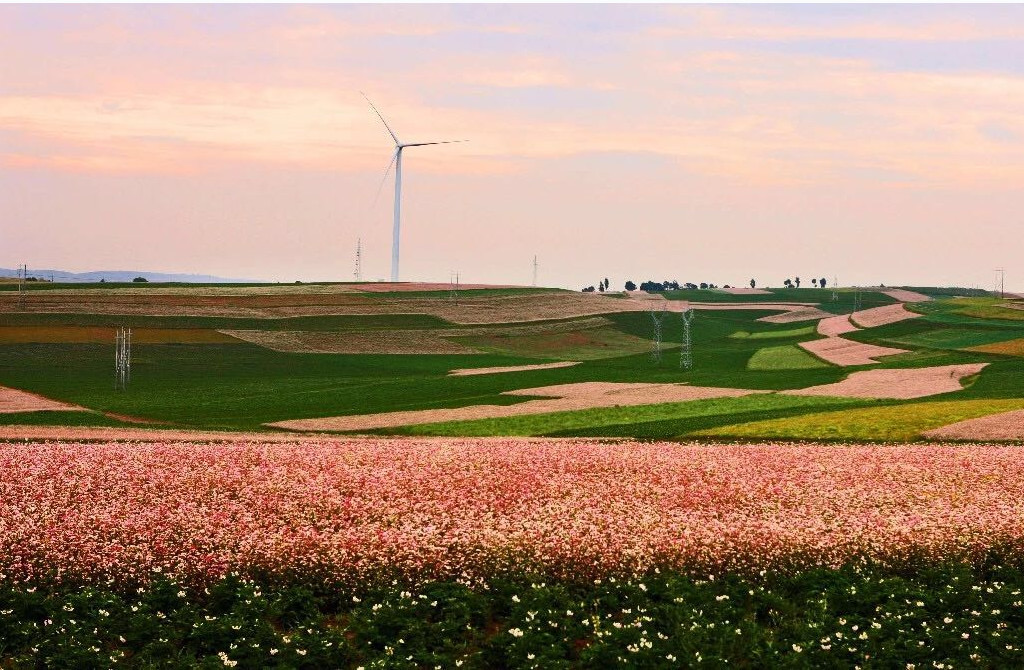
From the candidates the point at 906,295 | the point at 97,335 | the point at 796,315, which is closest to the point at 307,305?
the point at 97,335

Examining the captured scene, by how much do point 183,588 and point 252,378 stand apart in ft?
192

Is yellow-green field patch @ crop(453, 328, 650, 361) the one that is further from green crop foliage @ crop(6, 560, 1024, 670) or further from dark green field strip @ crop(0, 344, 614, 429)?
green crop foliage @ crop(6, 560, 1024, 670)

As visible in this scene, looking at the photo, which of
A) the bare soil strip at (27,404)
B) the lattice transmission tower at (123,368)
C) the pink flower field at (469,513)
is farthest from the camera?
the lattice transmission tower at (123,368)

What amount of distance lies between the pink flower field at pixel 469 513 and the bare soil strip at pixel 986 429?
12.6m

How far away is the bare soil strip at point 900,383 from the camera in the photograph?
59.4 meters

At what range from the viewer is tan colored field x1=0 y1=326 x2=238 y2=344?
87000 millimetres

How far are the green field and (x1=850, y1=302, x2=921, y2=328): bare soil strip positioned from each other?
106 inches

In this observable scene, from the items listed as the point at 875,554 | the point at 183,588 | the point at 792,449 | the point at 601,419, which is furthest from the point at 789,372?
the point at 183,588

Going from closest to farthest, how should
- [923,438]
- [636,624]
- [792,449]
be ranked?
[636,624]
[792,449]
[923,438]

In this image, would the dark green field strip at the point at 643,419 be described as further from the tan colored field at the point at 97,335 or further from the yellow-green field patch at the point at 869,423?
the tan colored field at the point at 97,335

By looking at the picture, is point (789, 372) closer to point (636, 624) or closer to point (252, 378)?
point (252, 378)

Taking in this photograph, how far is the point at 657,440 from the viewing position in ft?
135

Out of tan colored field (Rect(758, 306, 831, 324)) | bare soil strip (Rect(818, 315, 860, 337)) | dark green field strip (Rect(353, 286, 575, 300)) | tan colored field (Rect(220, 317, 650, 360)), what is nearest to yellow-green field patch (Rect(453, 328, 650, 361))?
tan colored field (Rect(220, 317, 650, 360))

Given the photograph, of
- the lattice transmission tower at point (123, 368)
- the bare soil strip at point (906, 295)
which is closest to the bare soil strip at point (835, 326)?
the bare soil strip at point (906, 295)
